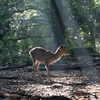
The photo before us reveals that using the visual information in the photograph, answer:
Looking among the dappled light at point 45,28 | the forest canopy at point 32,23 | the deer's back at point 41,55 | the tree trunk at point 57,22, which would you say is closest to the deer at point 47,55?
the deer's back at point 41,55

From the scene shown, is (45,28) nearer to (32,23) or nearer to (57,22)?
(32,23)

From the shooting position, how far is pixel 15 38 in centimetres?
1672

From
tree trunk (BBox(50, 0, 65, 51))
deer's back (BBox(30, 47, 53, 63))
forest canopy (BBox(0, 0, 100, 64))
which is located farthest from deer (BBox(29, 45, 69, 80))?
forest canopy (BBox(0, 0, 100, 64))

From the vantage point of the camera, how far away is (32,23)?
16844 mm

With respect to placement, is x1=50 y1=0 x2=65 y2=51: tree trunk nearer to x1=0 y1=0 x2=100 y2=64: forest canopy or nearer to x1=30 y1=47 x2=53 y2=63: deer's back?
x1=0 y1=0 x2=100 y2=64: forest canopy

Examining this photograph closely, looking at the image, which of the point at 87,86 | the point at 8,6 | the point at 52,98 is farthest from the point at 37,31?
the point at 52,98

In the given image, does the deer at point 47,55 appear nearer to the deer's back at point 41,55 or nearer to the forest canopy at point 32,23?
the deer's back at point 41,55

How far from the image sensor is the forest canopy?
1540 cm

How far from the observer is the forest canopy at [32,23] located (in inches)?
606

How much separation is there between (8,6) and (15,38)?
287cm

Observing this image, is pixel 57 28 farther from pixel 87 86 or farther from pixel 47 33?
pixel 87 86

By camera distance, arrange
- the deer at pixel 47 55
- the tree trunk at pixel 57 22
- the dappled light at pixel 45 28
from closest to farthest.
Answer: the deer at pixel 47 55 < the tree trunk at pixel 57 22 < the dappled light at pixel 45 28

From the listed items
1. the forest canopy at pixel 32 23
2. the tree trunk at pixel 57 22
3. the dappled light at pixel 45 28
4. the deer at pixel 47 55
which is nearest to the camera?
the deer at pixel 47 55

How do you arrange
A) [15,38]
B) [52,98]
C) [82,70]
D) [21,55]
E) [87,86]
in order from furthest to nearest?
[15,38]
[21,55]
[82,70]
[87,86]
[52,98]
